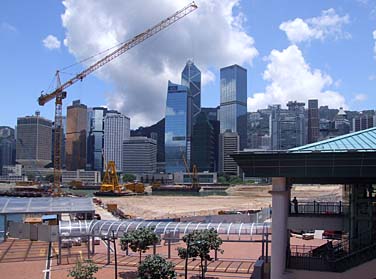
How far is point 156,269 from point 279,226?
25.1 ft

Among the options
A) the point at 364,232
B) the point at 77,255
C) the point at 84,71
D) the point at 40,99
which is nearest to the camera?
the point at 364,232

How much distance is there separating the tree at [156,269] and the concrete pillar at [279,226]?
20.3 ft

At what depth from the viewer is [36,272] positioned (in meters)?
36.5

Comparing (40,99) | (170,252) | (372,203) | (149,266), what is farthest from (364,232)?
(40,99)

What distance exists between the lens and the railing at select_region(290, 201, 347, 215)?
3219 centimetres

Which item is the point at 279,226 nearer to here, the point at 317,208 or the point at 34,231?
the point at 317,208

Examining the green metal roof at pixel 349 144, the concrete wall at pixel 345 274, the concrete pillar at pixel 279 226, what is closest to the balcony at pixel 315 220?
the concrete pillar at pixel 279 226

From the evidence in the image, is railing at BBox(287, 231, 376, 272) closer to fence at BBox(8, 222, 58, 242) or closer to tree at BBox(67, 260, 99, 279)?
tree at BBox(67, 260, 99, 279)

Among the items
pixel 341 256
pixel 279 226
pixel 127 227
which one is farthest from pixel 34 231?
→ pixel 341 256

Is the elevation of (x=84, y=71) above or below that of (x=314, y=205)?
above

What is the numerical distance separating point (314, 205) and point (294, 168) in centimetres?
657

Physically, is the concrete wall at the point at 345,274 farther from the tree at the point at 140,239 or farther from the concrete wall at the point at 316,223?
the tree at the point at 140,239

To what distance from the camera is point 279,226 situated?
2814 centimetres

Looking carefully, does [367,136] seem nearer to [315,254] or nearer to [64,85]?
[315,254]
